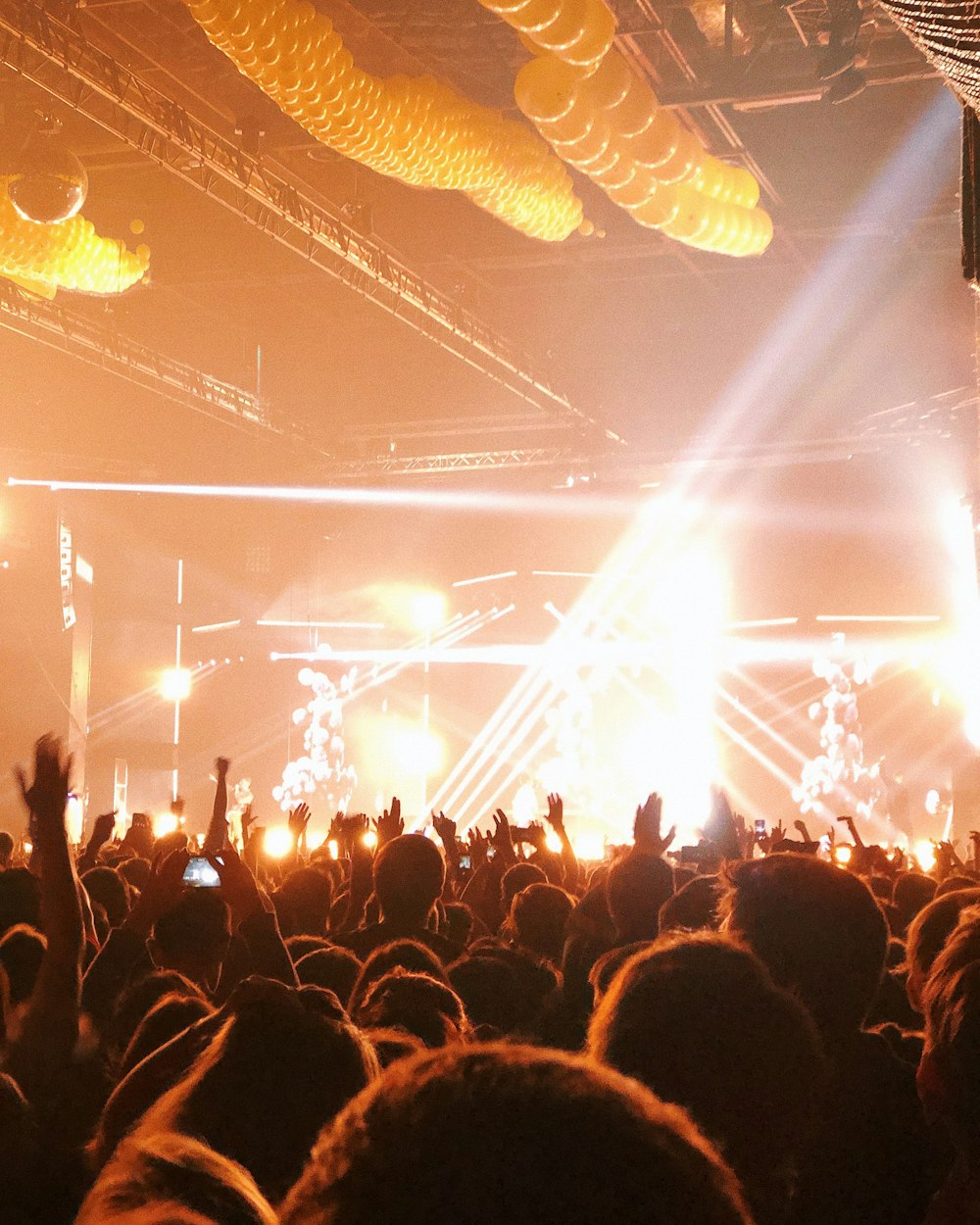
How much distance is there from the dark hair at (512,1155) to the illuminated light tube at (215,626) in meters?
19.1

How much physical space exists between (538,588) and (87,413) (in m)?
6.91

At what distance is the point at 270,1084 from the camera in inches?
54.3

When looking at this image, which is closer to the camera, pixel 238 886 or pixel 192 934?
pixel 238 886

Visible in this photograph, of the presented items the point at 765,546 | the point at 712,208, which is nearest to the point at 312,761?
the point at 765,546

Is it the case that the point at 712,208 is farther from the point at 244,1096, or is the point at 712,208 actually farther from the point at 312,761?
the point at 312,761

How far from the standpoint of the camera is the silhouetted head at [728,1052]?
1.28m

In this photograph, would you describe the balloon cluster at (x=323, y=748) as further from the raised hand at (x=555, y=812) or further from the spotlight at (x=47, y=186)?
the raised hand at (x=555, y=812)

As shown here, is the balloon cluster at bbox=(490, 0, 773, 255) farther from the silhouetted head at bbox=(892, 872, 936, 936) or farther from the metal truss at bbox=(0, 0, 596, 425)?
the silhouetted head at bbox=(892, 872, 936, 936)

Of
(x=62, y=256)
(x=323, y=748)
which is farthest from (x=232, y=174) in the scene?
(x=323, y=748)

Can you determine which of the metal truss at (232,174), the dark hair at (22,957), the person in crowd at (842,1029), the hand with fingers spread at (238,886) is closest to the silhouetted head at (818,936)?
the person in crowd at (842,1029)

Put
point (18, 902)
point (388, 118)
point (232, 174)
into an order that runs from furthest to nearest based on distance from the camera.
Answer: point (232, 174) < point (388, 118) < point (18, 902)

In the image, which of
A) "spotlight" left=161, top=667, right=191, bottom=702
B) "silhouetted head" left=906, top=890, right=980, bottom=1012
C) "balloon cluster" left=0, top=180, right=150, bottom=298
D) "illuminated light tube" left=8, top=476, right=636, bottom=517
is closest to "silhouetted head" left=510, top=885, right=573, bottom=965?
"silhouetted head" left=906, top=890, right=980, bottom=1012

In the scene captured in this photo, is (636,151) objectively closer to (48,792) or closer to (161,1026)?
(48,792)

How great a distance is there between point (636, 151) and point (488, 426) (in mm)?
10484
